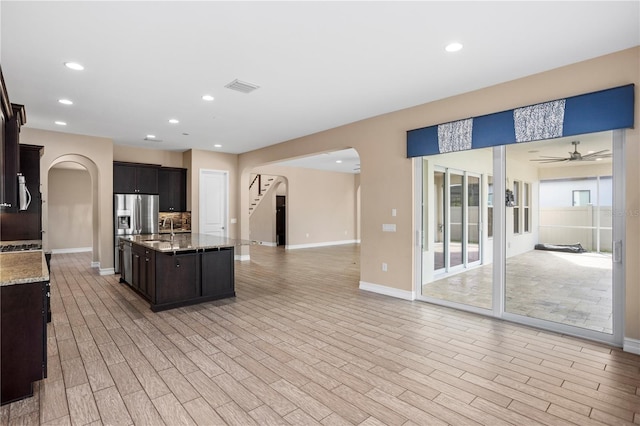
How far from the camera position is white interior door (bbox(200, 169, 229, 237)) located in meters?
8.66

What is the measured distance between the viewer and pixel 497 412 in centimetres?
224

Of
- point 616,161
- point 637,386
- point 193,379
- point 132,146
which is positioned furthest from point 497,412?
point 132,146

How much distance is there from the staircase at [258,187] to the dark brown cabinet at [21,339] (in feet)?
33.4

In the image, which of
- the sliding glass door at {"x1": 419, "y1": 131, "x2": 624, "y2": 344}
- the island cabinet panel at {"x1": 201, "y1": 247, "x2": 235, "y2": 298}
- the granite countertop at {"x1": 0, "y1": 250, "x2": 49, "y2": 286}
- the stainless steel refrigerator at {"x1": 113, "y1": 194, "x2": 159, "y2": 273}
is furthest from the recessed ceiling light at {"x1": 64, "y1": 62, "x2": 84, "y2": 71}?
the sliding glass door at {"x1": 419, "y1": 131, "x2": 624, "y2": 344}

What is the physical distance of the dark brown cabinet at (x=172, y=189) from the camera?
819cm

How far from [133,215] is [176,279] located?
358cm

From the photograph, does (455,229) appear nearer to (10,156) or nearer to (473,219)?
(473,219)

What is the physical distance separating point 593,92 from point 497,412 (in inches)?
127

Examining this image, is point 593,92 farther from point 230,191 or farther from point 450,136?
point 230,191

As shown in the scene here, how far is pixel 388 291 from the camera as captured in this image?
17.3ft

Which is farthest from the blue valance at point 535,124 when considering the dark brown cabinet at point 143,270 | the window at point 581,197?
the dark brown cabinet at point 143,270

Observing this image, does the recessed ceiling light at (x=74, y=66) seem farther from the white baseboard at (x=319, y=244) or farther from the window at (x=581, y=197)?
the white baseboard at (x=319, y=244)

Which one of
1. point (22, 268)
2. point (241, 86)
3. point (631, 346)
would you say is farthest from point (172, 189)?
point (631, 346)

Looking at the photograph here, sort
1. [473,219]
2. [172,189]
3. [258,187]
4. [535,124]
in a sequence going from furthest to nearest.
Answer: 1. [258,187]
2. [172,189]
3. [473,219]
4. [535,124]
